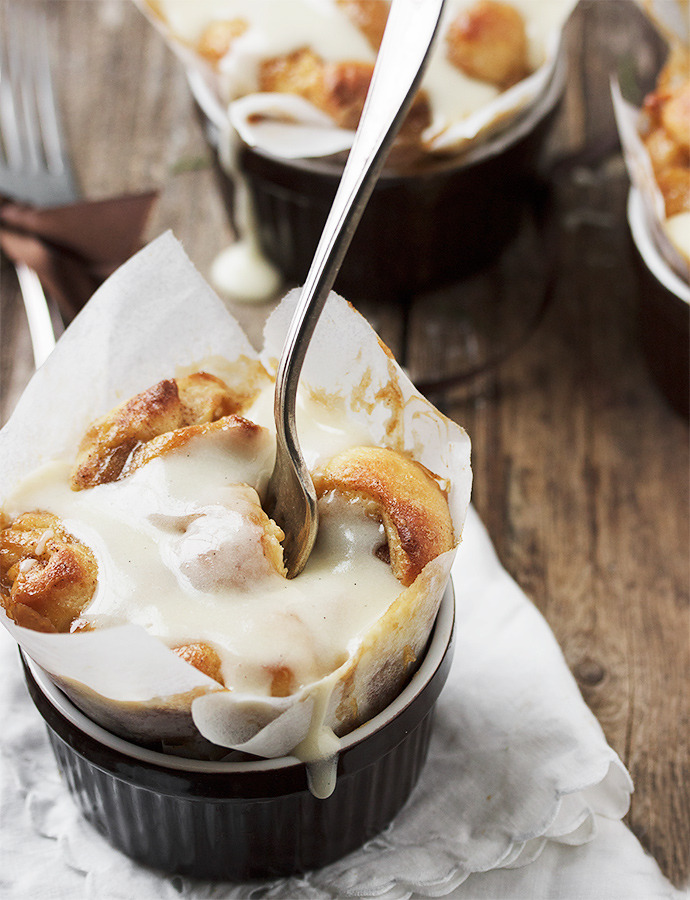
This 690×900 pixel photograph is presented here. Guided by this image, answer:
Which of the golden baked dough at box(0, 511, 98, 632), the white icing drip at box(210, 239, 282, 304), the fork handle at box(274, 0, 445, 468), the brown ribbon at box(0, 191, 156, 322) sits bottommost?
the white icing drip at box(210, 239, 282, 304)

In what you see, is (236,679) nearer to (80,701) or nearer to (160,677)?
(160,677)

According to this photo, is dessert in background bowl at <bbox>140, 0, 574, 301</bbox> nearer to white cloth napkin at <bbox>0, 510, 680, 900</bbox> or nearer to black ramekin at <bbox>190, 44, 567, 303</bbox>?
black ramekin at <bbox>190, 44, 567, 303</bbox>

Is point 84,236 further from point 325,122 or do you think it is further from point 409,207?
point 409,207

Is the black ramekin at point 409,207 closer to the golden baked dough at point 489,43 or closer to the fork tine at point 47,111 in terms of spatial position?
the golden baked dough at point 489,43

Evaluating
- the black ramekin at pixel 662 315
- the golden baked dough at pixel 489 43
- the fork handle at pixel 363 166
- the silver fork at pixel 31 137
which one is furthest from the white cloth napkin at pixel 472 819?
the golden baked dough at pixel 489 43

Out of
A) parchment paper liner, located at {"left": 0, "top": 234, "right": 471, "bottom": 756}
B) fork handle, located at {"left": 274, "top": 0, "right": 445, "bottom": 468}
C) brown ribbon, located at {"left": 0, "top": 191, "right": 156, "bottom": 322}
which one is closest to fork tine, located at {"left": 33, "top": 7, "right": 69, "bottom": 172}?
brown ribbon, located at {"left": 0, "top": 191, "right": 156, "bottom": 322}

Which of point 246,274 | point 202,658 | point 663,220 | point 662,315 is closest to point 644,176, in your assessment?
point 663,220
